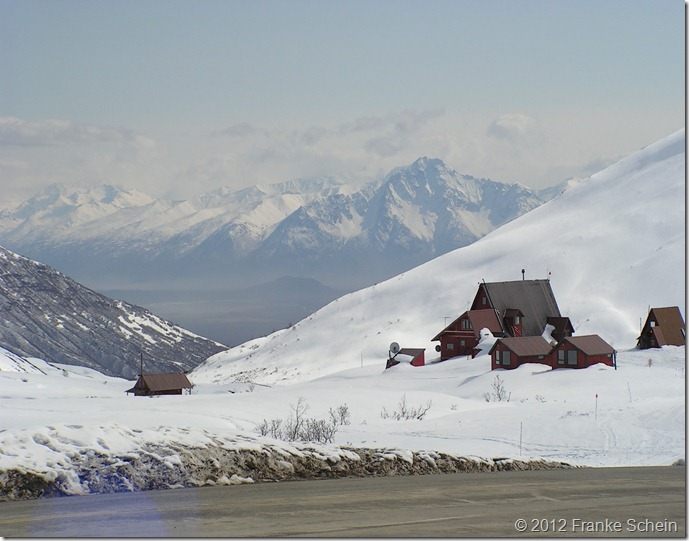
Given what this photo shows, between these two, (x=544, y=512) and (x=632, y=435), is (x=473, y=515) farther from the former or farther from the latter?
(x=632, y=435)

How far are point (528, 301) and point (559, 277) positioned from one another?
143 feet

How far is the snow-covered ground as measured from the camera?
2297 centimetres

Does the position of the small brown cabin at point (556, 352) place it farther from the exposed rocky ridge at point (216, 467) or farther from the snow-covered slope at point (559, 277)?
the exposed rocky ridge at point (216, 467)

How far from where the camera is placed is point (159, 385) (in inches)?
3319

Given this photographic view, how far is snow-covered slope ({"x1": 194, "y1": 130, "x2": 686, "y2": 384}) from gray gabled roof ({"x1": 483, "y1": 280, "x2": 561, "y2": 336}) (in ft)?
41.4

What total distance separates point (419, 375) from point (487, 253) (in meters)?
86.1

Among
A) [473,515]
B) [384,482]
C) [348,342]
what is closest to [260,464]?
[384,482]

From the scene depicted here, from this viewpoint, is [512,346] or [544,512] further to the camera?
[512,346]

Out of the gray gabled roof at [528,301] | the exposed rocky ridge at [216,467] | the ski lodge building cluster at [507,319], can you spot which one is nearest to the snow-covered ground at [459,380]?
the exposed rocky ridge at [216,467]

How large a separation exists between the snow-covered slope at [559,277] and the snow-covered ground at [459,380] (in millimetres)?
374

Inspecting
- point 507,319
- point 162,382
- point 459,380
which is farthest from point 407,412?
point 507,319

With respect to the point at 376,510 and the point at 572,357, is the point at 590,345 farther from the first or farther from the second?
the point at 376,510

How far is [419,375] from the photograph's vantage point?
75000 millimetres

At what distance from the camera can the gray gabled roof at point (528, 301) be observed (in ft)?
295
